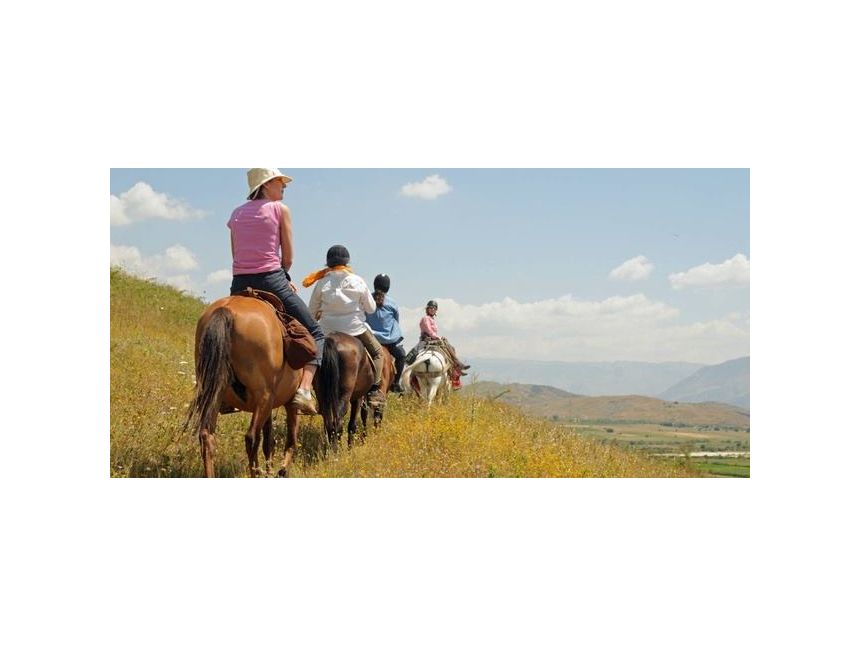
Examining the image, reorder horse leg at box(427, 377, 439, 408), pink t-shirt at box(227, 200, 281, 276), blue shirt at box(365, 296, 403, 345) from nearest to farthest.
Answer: pink t-shirt at box(227, 200, 281, 276)
blue shirt at box(365, 296, 403, 345)
horse leg at box(427, 377, 439, 408)

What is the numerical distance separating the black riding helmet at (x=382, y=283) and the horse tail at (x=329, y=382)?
2238 mm

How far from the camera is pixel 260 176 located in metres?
8.02

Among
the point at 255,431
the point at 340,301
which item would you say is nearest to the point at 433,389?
the point at 340,301

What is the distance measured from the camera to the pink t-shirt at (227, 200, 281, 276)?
26.0 ft

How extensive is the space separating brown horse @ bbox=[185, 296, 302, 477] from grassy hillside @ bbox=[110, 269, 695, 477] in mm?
464

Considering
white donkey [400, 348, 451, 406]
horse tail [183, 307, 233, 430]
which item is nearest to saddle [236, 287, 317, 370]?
horse tail [183, 307, 233, 430]

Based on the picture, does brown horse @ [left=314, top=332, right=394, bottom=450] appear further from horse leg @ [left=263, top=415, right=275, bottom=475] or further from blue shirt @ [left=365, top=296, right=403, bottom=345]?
blue shirt @ [left=365, top=296, right=403, bottom=345]

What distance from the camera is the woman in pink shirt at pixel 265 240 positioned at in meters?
7.96

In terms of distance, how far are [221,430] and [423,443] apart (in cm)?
280

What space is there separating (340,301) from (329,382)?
106 centimetres

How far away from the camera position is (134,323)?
20250 millimetres
